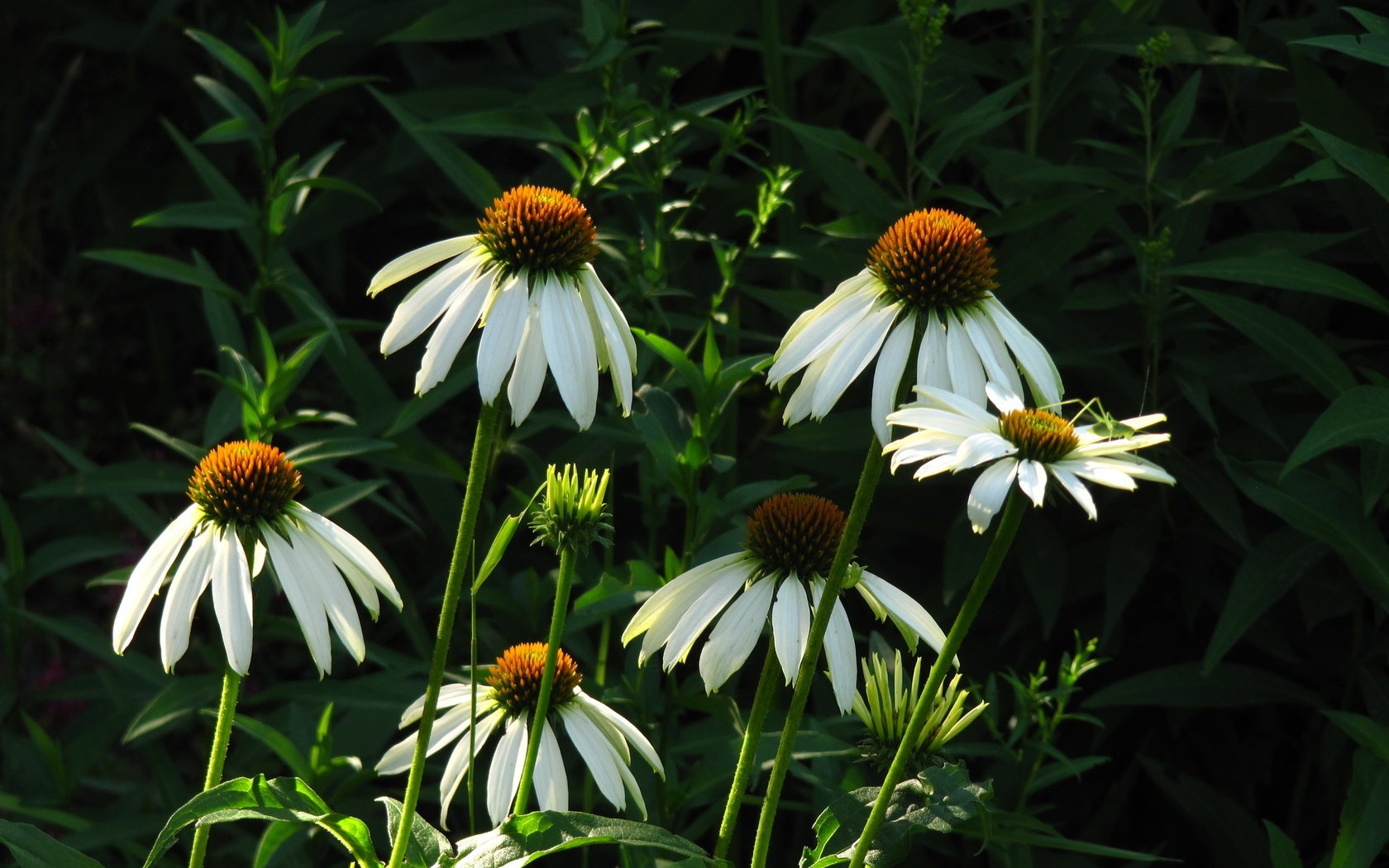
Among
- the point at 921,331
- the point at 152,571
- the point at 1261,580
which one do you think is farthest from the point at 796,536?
the point at 1261,580

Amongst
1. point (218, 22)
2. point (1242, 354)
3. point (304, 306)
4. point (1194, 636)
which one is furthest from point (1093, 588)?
point (218, 22)

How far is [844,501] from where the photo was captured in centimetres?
155

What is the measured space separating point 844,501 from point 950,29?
80 cm

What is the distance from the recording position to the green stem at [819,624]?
700 mm

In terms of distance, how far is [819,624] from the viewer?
714 millimetres

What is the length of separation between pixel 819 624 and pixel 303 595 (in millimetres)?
299

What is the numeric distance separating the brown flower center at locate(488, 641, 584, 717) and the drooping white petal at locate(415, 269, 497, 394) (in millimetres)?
252

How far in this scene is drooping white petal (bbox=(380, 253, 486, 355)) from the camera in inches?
30.4

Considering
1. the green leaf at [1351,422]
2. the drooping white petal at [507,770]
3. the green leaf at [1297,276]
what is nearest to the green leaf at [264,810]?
the drooping white petal at [507,770]

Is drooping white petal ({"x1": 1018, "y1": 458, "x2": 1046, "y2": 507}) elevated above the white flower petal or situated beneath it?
situated beneath

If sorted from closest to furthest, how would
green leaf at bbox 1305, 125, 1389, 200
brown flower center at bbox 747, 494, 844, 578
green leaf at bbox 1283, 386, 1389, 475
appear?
brown flower center at bbox 747, 494, 844, 578 → green leaf at bbox 1283, 386, 1389, 475 → green leaf at bbox 1305, 125, 1389, 200

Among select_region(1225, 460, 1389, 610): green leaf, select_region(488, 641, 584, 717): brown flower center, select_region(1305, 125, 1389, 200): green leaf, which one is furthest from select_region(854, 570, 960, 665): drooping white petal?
select_region(1305, 125, 1389, 200): green leaf

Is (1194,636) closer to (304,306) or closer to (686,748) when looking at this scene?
(686,748)

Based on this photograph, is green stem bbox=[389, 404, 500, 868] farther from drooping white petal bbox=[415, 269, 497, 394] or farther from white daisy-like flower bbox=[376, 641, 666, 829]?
white daisy-like flower bbox=[376, 641, 666, 829]
